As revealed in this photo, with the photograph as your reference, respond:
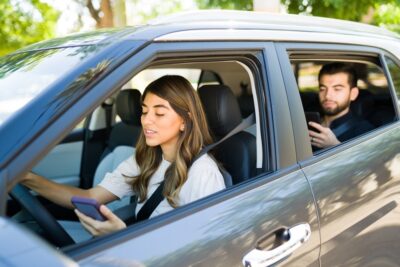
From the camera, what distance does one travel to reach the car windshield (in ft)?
4.67

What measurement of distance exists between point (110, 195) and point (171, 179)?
46cm

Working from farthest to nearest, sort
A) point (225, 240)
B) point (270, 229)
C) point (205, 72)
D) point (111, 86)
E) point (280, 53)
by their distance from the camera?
point (205, 72), point (280, 53), point (270, 229), point (225, 240), point (111, 86)

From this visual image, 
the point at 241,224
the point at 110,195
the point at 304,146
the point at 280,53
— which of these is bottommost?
the point at 110,195

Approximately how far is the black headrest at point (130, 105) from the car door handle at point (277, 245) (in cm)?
176

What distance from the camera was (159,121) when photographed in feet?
7.10

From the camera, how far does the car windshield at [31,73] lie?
4.67 feet

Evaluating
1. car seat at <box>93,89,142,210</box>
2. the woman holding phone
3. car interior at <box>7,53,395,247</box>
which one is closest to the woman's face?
the woman holding phone

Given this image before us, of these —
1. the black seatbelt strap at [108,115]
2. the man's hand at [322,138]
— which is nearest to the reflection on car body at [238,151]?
the man's hand at [322,138]

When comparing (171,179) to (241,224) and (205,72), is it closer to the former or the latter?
(241,224)

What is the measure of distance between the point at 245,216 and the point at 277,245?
0.16 metres

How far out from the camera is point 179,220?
1.45 meters

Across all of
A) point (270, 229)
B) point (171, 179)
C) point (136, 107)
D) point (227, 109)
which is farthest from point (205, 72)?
point (270, 229)

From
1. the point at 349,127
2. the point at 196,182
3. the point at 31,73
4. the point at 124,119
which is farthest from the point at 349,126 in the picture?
the point at 31,73

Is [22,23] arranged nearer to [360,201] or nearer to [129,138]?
[129,138]
